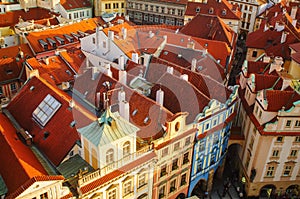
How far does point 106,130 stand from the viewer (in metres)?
32.1

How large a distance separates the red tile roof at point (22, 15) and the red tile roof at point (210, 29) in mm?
35643

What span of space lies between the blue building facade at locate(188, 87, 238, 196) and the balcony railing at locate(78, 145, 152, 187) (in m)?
8.48

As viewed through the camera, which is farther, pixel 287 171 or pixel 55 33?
pixel 55 33

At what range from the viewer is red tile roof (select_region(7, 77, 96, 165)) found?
3562 centimetres

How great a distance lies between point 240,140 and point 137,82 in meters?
16.8

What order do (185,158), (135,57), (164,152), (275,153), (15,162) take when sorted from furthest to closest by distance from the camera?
1. (135,57)
2. (275,153)
3. (185,158)
4. (164,152)
5. (15,162)

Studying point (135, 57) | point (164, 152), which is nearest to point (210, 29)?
point (135, 57)

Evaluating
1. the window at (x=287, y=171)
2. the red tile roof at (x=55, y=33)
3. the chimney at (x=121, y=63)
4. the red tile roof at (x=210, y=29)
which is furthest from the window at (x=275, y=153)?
the red tile roof at (x=55, y=33)

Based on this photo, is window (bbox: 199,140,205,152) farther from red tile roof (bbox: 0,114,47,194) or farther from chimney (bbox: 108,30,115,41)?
chimney (bbox: 108,30,115,41)

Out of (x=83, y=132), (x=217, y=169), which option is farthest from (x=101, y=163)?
(x=217, y=169)

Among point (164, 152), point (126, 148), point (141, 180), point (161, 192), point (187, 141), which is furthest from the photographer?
point (161, 192)

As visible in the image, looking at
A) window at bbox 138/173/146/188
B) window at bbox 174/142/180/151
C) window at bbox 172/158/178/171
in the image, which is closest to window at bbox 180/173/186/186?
window at bbox 172/158/178/171

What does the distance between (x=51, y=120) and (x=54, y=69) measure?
64.2ft

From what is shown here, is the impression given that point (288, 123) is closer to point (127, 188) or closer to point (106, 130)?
point (127, 188)
